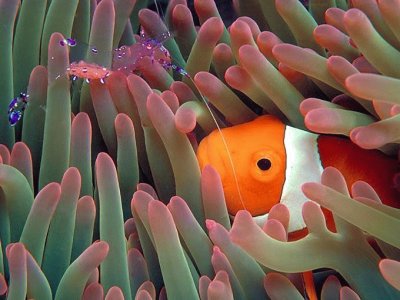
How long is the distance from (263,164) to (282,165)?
62mm

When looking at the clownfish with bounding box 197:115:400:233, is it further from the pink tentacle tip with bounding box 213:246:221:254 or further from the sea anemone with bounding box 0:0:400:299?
the pink tentacle tip with bounding box 213:246:221:254

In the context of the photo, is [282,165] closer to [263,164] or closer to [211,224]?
[263,164]

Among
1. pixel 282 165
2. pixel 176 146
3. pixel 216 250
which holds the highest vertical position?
pixel 176 146

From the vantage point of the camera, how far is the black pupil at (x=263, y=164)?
1897mm

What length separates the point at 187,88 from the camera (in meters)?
2.08

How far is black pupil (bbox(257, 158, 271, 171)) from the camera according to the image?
6.23 feet

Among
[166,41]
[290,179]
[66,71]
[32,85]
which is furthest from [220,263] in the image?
[166,41]

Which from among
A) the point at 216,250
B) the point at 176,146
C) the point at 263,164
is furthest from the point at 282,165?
the point at 216,250

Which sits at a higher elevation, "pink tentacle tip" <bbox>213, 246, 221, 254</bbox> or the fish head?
the fish head

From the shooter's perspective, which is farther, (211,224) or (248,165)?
(248,165)

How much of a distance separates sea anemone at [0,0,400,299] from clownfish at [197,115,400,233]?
5 centimetres

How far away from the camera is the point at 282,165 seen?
6.26ft

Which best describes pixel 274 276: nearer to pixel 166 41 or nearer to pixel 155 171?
pixel 155 171

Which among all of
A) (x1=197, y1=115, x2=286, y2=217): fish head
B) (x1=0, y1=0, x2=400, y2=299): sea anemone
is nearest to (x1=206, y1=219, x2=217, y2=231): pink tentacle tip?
(x1=0, y1=0, x2=400, y2=299): sea anemone
